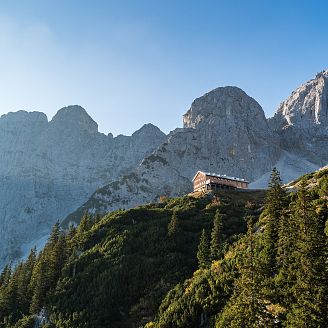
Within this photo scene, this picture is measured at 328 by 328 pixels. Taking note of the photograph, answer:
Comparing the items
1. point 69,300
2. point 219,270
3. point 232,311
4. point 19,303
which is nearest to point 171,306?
point 219,270

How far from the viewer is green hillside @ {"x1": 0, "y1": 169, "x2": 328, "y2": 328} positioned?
41812 millimetres

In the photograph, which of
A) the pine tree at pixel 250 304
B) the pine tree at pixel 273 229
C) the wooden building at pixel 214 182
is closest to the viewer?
the pine tree at pixel 250 304

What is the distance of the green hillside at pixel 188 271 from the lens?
41812mm

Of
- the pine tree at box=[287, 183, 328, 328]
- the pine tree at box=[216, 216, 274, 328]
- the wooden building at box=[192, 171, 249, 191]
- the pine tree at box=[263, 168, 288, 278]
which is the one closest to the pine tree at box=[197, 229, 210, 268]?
the pine tree at box=[263, 168, 288, 278]

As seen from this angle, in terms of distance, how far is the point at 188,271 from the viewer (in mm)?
68188

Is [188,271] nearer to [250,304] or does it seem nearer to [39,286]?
[39,286]

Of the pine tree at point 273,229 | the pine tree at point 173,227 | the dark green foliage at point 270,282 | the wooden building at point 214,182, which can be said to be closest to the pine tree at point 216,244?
the dark green foliage at point 270,282

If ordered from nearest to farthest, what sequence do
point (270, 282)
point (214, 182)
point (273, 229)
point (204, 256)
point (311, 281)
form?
point (311, 281) → point (270, 282) → point (273, 229) → point (204, 256) → point (214, 182)

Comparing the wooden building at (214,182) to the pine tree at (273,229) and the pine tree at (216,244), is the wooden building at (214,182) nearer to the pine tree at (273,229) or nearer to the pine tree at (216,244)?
the pine tree at (216,244)

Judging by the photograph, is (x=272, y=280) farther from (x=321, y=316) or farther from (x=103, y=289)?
(x=103, y=289)

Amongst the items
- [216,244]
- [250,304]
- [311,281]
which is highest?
[216,244]

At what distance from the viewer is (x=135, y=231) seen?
8388 centimetres

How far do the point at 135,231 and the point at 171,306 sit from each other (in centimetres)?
2868

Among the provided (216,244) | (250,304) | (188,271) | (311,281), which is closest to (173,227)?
(188,271)
